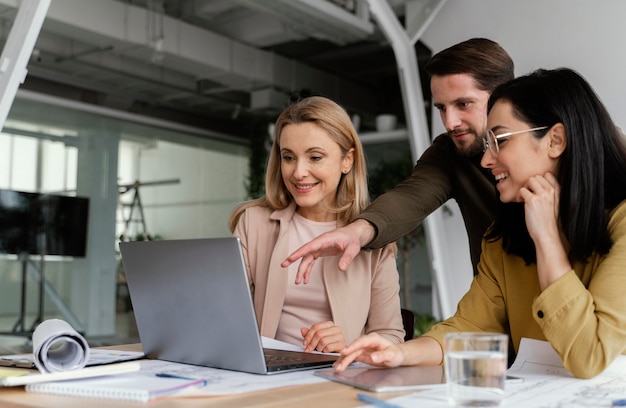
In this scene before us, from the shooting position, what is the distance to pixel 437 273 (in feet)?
17.7

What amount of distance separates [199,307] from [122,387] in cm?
25

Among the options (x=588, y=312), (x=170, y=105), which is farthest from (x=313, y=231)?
(x=170, y=105)

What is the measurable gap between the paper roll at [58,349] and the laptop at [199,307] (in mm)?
166

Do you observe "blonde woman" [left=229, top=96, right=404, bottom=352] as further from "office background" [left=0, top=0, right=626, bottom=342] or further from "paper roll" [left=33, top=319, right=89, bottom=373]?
"office background" [left=0, top=0, right=626, bottom=342]

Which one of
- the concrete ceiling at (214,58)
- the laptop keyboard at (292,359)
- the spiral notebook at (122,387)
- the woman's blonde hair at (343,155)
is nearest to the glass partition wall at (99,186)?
the concrete ceiling at (214,58)

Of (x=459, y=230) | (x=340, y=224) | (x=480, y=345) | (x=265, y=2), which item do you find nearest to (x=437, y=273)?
(x=459, y=230)

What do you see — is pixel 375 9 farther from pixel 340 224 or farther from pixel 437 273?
pixel 340 224

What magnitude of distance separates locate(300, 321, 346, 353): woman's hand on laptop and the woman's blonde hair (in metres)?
0.62

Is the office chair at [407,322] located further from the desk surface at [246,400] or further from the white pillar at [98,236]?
the white pillar at [98,236]

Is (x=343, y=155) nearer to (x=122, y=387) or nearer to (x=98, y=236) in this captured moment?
(x=122, y=387)

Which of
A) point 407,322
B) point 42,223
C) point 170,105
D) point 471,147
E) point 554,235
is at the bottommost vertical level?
point 407,322

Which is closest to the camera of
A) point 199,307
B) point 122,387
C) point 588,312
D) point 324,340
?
point 122,387

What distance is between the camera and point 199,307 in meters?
1.32

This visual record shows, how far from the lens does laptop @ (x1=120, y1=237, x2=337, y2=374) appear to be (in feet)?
4.04
